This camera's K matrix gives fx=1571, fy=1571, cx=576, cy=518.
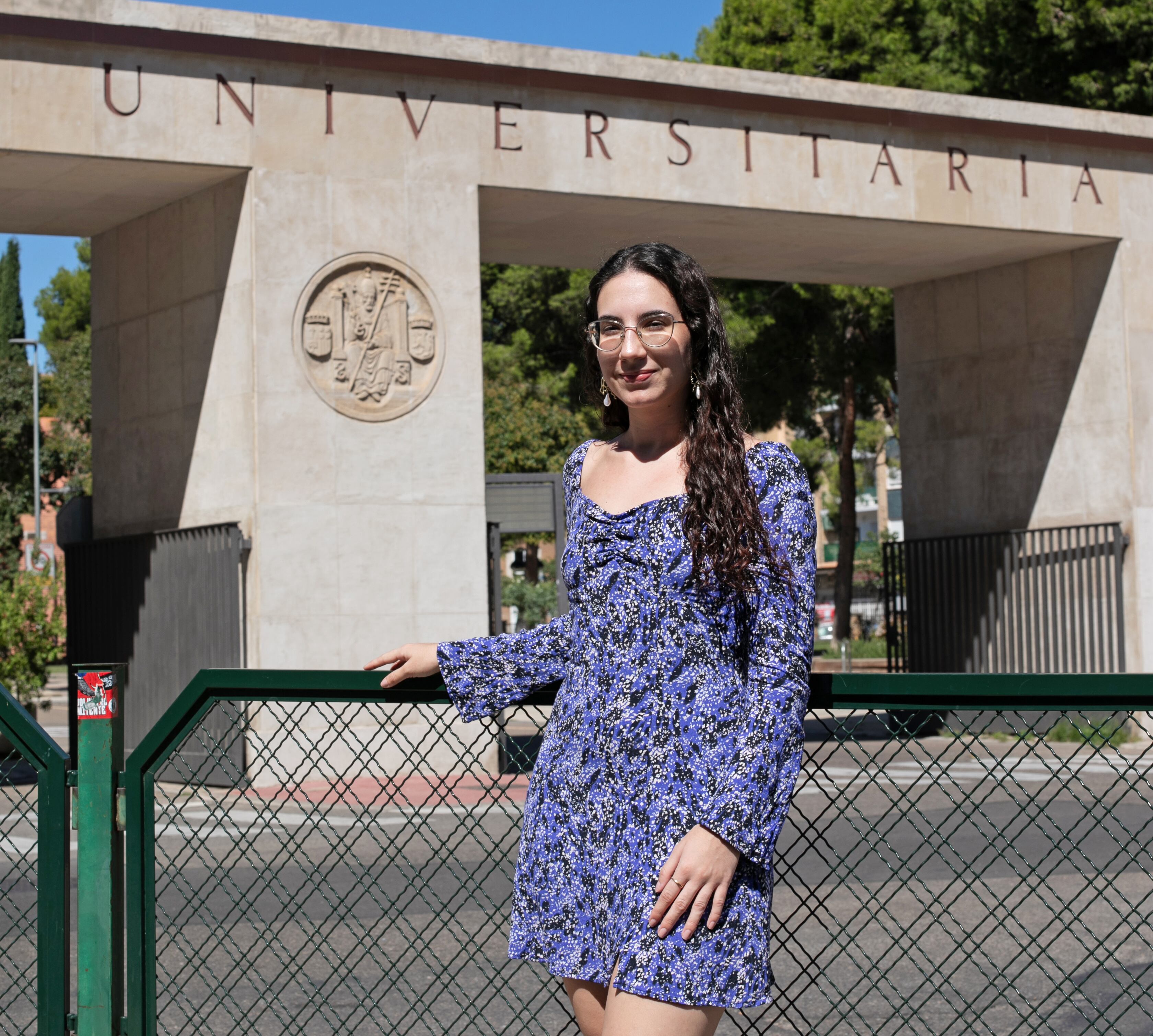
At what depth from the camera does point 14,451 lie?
38781 millimetres

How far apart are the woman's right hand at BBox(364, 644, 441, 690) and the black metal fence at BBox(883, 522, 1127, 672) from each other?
1269cm

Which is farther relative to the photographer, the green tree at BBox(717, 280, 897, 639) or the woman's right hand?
the green tree at BBox(717, 280, 897, 639)

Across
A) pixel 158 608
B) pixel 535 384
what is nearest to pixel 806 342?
pixel 535 384

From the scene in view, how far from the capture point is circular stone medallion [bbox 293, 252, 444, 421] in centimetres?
1298

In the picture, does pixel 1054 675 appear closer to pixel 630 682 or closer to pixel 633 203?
pixel 630 682

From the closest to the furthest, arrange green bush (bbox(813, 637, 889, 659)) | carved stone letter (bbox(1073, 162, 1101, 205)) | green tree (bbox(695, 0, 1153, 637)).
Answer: carved stone letter (bbox(1073, 162, 1101, 205)) → green tree (bbox(695, 0, 1153, 637)) → green bush (bbox(813, 637, 889, 659))

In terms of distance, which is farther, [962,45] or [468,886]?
[962,45]

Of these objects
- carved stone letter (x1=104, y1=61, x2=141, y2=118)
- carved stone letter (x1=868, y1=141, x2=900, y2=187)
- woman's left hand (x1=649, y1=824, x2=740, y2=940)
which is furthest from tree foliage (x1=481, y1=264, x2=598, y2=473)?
woman's left hand (x1=649, y1=824, x2=740, y2=940)

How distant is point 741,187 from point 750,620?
12174 mm

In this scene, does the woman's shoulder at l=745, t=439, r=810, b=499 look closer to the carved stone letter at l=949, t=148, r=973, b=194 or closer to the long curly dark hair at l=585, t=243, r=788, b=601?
the long curly dark hair at l=585, t=243, r=788, b=601

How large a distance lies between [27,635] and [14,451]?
25727 mm

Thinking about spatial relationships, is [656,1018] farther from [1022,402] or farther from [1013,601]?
[1022,402]

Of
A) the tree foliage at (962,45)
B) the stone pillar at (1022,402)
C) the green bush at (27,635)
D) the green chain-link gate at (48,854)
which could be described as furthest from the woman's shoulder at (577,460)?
the tree foliage at (962,45)

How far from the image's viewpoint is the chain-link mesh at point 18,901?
3945 millimetres
